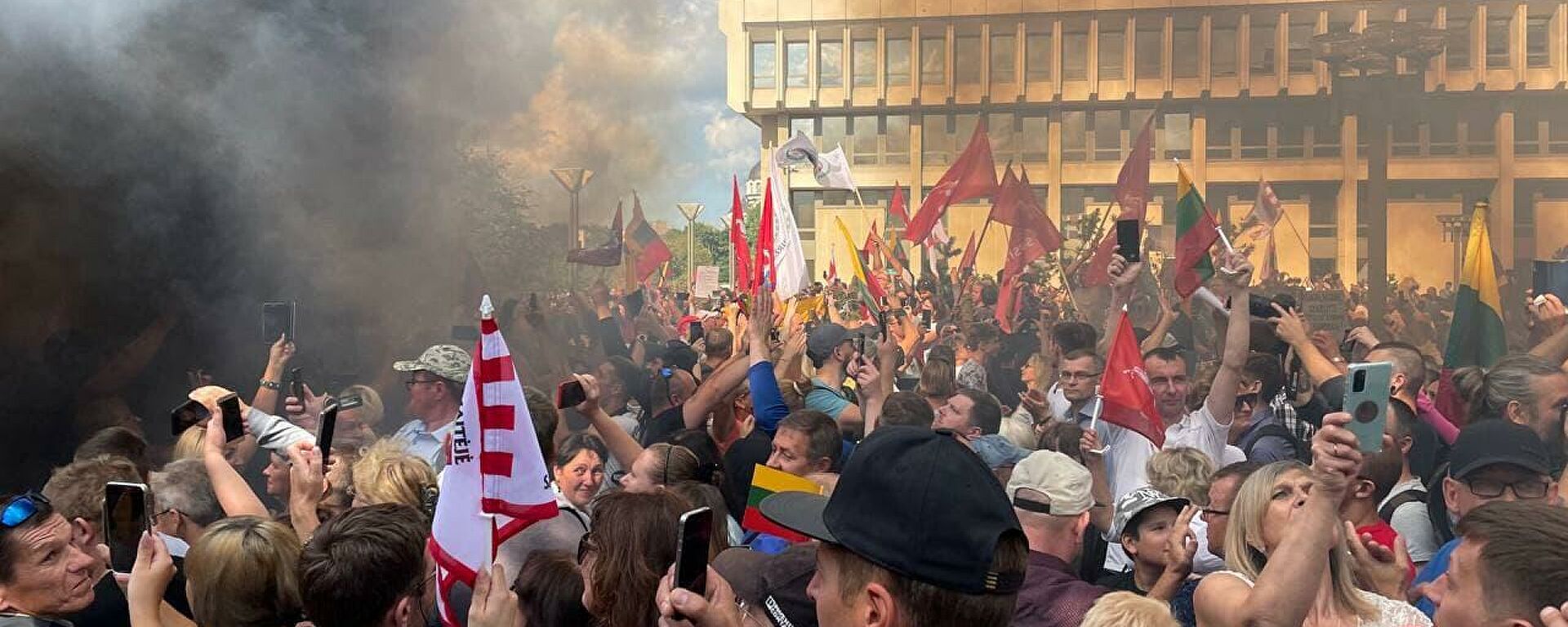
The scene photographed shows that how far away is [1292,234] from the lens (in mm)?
40781

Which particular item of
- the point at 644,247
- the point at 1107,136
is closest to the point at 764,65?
the point at 1107,136

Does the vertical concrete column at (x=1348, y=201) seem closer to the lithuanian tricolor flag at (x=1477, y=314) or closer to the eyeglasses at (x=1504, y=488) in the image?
the lithuanian tricolor flag at (x=1477, y=314)

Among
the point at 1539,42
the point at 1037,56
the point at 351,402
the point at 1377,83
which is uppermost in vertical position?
the point at 1037,56

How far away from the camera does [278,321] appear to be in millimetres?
6465

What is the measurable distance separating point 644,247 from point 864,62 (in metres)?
25.0

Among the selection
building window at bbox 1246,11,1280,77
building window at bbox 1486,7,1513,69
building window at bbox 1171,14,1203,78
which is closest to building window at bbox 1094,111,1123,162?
building window at bbox 1171,14,1203,78

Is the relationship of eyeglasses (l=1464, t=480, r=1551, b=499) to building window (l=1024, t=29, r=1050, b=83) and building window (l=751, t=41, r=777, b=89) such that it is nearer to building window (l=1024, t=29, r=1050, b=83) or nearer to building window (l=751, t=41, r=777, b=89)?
building window (l=751, t=41, r=777, b=89)

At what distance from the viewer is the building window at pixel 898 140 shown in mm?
41531

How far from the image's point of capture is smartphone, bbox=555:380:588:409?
469 cm

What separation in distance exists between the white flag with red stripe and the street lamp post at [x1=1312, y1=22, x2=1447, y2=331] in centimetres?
2818

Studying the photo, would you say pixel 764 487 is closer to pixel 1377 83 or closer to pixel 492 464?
pixel 492 464

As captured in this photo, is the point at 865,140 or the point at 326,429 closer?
the point at 326,429

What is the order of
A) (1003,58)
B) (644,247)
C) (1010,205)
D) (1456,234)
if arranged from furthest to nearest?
(1003,58)
(1456,234)
(644,247)
(1010,205)

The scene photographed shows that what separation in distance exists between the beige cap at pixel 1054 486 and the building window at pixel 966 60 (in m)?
36.3
